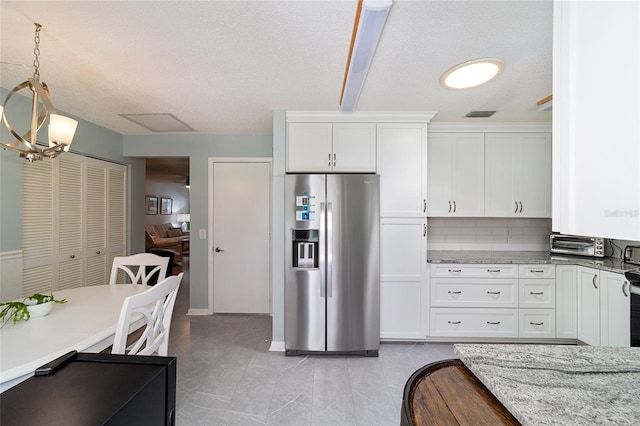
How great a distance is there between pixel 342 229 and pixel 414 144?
1.17 metres

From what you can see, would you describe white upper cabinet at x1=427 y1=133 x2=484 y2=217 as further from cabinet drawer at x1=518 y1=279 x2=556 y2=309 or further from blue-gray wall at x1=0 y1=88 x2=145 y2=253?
blue-gray wall at x1=0 y1=88 x2=145 y2=253

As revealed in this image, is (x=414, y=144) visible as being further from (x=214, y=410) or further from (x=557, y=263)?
(x=214, y=410)

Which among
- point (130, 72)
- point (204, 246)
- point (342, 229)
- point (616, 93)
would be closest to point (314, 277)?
point (342, 229)

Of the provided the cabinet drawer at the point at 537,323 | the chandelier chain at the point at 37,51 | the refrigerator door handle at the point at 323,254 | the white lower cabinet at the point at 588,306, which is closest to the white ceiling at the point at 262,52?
the chandelier chain at the point at 37,51

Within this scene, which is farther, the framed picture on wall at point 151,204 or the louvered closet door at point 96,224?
the framed picture on wall at point 151,204

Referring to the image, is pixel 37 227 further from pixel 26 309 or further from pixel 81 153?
pixel 26 309

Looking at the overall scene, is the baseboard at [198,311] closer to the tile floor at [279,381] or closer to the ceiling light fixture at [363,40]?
the tile floor at [279,381]

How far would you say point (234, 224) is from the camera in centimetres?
390

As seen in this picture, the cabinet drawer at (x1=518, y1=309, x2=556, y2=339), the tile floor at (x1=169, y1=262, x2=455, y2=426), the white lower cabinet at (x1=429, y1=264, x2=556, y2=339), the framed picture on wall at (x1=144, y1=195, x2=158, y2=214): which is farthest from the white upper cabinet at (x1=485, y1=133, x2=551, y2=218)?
the framed picture on wall at (x1=144, y1=195, x2=158, y2=214)

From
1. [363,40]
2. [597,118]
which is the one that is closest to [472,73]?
[363,40]

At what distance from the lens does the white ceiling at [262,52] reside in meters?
1.47

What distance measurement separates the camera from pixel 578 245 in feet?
10.1

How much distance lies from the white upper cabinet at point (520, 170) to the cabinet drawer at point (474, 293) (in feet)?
2.91

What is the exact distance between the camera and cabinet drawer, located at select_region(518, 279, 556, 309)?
2.90m
